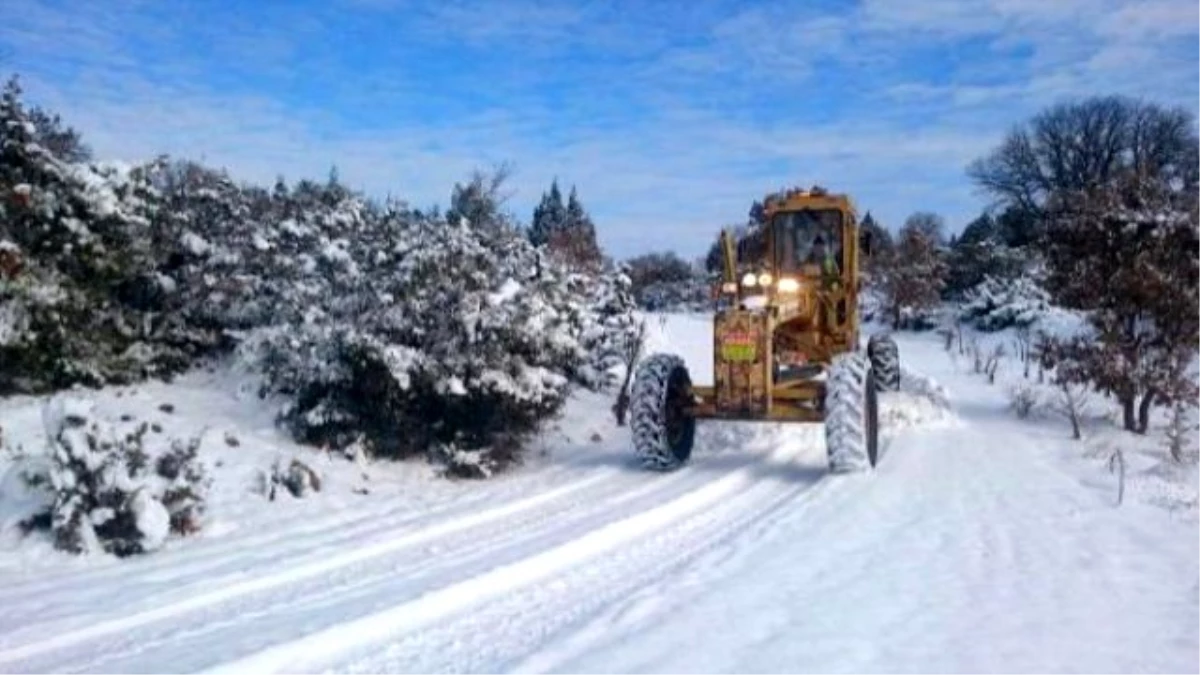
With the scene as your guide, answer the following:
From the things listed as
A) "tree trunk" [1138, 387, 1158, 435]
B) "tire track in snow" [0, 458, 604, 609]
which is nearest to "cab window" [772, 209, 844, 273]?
"tree trunk" [1138, 387, 1158, 435]

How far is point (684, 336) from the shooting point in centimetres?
2958

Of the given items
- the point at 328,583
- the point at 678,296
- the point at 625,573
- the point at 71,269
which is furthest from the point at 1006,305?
the point at 328,583

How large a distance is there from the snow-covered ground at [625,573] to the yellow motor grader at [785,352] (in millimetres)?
571

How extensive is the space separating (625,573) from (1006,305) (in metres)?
33.3

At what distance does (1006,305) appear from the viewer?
124ft

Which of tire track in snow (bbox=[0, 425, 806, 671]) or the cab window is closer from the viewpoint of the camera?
tire track in snow (bbox=[0, 425, 806, 671])

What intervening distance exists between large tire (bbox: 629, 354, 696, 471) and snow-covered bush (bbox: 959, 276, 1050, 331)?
970 inches

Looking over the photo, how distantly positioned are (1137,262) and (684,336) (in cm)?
1465

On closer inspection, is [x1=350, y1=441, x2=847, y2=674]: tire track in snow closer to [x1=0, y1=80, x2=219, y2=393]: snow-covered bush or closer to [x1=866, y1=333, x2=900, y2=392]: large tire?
[x1=0, y1=80, x2=219, y2=393]: snow-covered bush

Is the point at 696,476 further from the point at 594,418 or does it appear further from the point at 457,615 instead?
the point at 457,615

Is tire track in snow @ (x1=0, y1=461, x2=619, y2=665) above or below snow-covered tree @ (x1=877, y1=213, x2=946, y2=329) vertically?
below

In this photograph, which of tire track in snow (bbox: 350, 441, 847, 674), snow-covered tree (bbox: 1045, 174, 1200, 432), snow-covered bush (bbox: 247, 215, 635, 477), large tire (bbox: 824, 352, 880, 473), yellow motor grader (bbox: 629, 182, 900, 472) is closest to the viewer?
tire track in snow (bbox: 350, 441, 847, 674)

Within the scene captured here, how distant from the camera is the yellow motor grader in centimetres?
1181

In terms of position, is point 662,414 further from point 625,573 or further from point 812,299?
point 625,573
